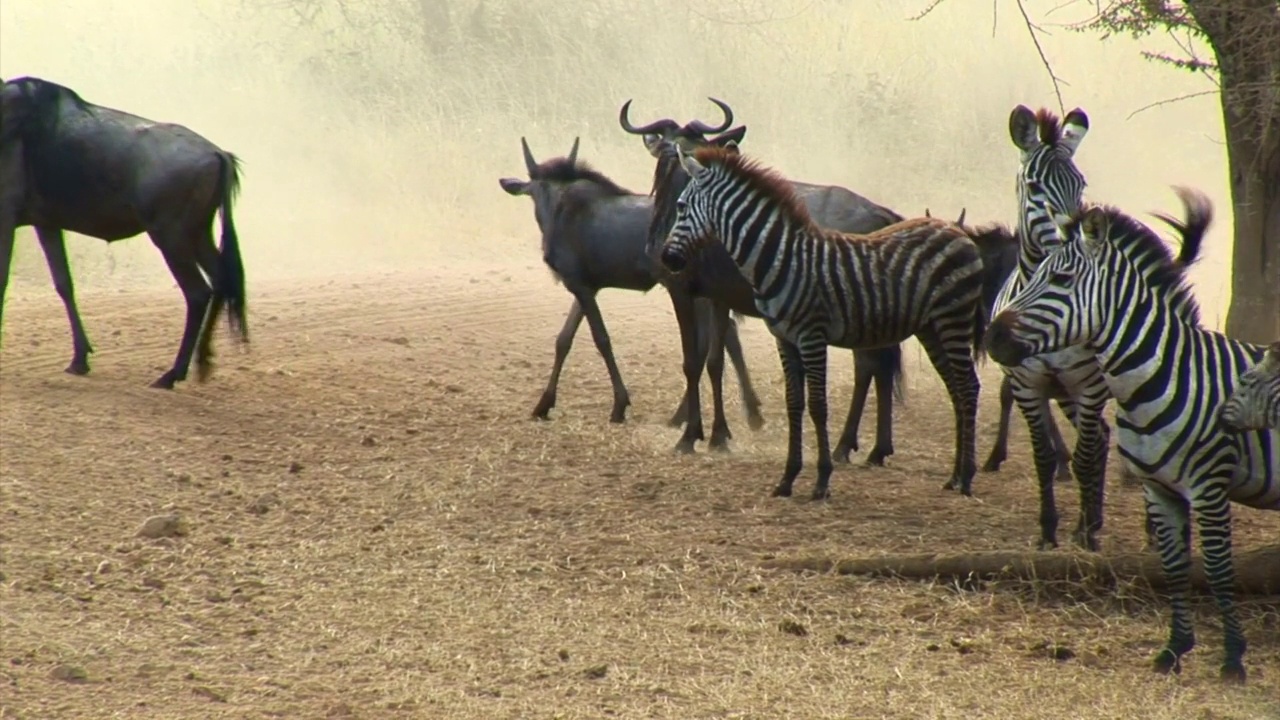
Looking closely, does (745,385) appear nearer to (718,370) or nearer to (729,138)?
(718,370)

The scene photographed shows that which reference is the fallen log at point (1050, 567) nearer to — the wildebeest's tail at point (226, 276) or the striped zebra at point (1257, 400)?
the striped zebra at point (1257, 400)

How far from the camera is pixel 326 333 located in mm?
13359

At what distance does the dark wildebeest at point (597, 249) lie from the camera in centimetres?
1072

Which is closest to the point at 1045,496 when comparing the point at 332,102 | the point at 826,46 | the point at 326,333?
the point at 326,333

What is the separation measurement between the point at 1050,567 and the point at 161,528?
14.1 feet

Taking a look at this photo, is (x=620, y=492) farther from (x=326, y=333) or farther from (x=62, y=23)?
(x=62, y=23)

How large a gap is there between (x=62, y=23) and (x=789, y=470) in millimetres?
20989

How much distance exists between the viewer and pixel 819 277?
8.48 meters

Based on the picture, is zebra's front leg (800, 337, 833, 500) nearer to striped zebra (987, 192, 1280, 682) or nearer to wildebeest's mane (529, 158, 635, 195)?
striped zebra (987, 192, 1280, 682)

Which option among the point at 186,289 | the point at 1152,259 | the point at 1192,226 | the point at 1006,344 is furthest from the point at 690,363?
the point at 1006,344

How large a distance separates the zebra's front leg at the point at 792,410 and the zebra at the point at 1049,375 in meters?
1.41

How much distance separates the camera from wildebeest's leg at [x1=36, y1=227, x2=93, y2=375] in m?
10.9

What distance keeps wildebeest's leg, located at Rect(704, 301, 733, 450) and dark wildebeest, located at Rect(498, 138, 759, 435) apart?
0.48 meters

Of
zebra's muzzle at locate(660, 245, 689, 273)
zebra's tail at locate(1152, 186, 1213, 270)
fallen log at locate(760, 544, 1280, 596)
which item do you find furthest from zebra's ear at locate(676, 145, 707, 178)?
zebra's tail at locate(1152, 186, 1213, 270)
